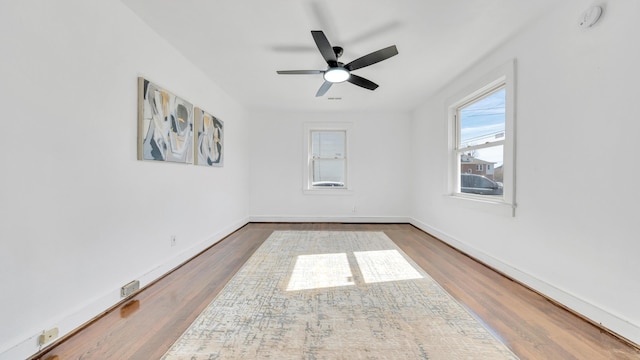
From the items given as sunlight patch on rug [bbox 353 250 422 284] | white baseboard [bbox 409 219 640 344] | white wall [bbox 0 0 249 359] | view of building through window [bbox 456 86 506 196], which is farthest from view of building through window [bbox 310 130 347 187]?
white wall [bbox 0 0 249 359]

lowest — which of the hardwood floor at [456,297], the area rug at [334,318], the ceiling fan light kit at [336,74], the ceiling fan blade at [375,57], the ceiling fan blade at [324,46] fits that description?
the hardwood floor at [456,297]

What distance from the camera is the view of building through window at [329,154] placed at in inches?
223

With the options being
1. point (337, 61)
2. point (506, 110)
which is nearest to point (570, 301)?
point (506, 110)

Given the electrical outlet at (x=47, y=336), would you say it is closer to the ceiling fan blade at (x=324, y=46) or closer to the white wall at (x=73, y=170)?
the white wall at (x=73, y=170)

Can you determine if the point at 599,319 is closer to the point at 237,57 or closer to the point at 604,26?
the point at 604,26

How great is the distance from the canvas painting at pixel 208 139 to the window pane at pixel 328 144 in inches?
86.4

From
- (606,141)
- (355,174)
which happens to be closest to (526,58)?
(606,141)

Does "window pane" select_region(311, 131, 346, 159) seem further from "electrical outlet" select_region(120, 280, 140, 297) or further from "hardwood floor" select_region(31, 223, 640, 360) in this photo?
"electrical outlet" select_region(120, 280, 140, 297)

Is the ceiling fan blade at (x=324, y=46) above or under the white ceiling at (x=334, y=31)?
under

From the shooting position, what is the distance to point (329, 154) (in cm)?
568

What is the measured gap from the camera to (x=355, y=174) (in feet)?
18.3

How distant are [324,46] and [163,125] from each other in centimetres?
176

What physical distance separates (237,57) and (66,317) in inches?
109

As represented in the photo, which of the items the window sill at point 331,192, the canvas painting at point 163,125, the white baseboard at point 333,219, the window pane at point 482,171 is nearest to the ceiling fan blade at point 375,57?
the window pane at point 482,171
